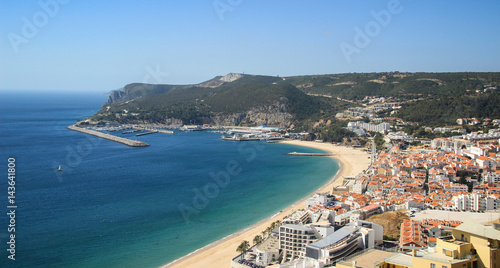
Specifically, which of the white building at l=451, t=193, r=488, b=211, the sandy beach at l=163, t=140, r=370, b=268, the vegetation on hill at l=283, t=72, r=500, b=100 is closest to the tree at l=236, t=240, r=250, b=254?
the sandy beach at l=163, t=140, r=370, b=268

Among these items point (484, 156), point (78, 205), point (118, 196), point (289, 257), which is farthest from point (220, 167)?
point (289, 257)

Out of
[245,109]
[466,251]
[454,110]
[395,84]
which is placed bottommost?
[466,251]

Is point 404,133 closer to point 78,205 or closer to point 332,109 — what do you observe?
point 332,109

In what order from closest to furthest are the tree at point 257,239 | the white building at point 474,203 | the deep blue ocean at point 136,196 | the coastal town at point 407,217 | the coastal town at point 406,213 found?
1. the coastal town at point 407,217
2. the coastal town at point 406,213
3. the tree at point 257,239
4. the deep blue ocean at point 136,196
5. the white building at point 474,203

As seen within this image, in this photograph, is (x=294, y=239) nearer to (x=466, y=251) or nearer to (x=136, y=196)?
(x=466, y=251)

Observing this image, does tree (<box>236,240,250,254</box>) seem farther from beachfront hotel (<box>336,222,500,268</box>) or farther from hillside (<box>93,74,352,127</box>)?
hillside (<box>93,74,352,127</box>)

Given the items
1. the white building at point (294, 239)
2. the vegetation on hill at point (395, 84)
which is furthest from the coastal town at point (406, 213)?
the vegetation on hill at point (395, 84)

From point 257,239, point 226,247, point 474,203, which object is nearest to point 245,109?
point 474,203

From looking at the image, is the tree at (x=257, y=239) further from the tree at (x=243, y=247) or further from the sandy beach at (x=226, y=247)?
the sandy beach at (x=226, y=247)
